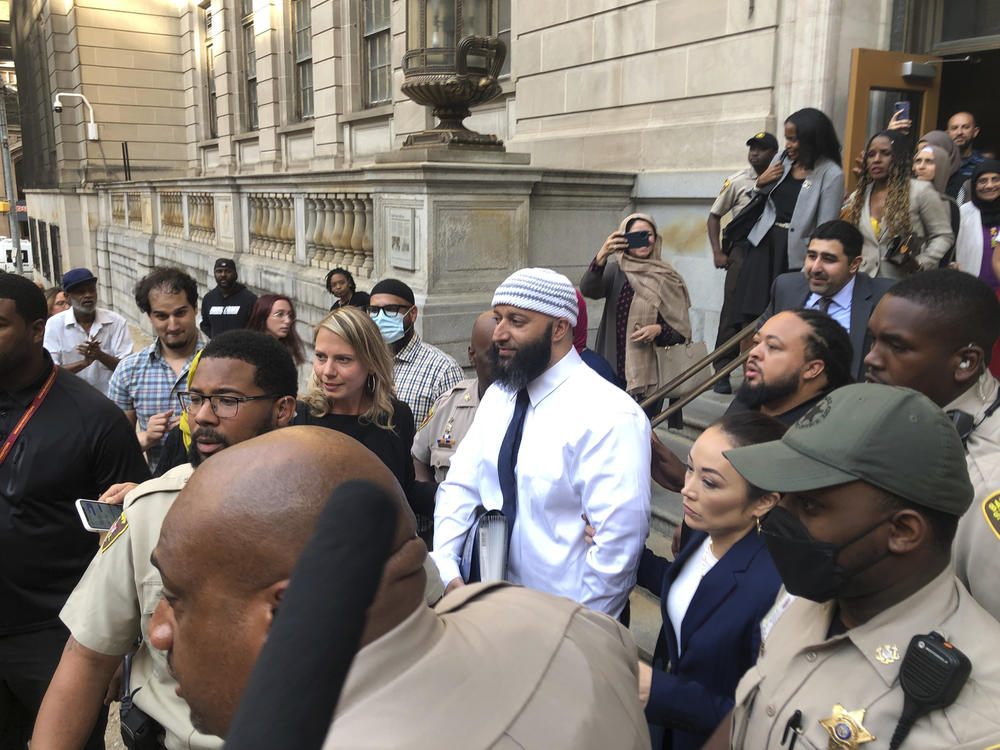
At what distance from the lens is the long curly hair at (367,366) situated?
11.8 ft

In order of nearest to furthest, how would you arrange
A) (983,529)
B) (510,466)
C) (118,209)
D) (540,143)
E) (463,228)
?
(983,529) < (510,466) < (463,228) < (540,143) < (118,209)

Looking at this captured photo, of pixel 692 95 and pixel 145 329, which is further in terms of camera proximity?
pixel 145 329

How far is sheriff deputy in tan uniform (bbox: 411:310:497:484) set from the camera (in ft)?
12.7

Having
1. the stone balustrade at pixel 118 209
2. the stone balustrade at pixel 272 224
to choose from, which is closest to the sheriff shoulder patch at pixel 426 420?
the stone balustrade at pixel 272 224

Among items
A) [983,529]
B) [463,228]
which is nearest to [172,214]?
[463,228]

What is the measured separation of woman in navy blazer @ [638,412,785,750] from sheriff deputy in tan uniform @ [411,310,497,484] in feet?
5.23

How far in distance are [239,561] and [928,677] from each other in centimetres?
120

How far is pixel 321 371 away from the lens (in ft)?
11.8

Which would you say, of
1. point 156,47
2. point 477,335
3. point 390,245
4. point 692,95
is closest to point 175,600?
point 477,335

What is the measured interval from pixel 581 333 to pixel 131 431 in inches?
94.0

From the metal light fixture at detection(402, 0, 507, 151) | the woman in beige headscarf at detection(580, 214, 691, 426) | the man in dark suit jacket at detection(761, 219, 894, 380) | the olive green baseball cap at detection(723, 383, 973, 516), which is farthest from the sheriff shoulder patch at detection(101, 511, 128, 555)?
the metal light fixture at detection(402, 0, 507, 151)

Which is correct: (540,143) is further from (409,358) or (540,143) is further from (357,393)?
(357,393)

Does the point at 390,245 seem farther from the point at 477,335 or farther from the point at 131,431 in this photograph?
the point at 131,431

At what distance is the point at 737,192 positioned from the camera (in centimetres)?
651
